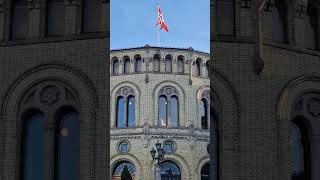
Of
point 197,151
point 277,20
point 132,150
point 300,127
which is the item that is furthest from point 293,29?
point 132,150

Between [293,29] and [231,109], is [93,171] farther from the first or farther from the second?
[293,29]

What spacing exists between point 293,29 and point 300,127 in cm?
212

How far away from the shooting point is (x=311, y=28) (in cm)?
1405

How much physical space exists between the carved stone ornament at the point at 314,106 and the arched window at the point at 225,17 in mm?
2285

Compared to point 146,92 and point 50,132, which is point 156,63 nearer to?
point 146,92

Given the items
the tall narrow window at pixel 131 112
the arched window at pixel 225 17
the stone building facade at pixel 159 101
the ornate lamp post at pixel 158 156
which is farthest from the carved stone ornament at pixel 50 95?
the arched window at pixel 225 17

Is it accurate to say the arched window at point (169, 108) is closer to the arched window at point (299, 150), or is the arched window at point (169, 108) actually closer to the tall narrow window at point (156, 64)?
the tall narrow window at point (156, 64)

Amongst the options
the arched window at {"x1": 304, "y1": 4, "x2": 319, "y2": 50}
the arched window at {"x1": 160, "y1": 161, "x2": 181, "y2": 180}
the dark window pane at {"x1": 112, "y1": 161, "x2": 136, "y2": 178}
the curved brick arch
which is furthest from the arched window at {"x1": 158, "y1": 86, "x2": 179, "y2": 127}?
the arched window at {"x1": 304, "y1": 4, "x2": 319, "y2": 50}

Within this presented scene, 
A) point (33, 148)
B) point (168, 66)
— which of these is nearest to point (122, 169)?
point (33, 148)

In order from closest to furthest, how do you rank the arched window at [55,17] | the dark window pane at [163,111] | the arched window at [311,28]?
the dark window pane at [163,111], the arched window at [55,17], the arched window at [311,28]

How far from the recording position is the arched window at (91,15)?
1295cm

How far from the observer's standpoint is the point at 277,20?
44.8ft

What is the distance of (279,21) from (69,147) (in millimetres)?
5225

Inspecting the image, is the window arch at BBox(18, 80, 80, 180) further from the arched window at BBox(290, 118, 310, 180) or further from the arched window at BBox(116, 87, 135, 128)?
the arched window at BBox(290, 118, 310, 180)
